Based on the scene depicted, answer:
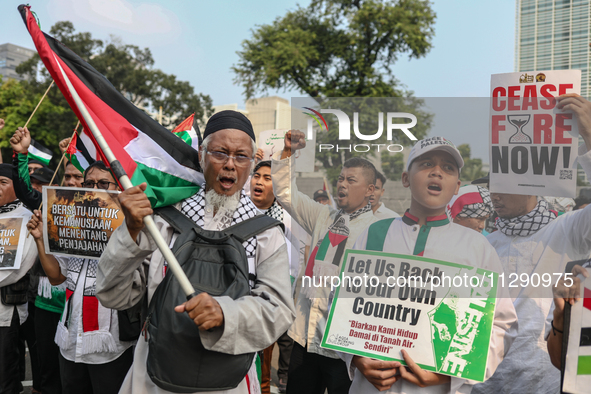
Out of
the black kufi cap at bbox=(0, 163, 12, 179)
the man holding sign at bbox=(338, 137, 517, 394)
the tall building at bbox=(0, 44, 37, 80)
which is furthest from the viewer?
the tall building at bbox=(0, 44, 37, 80)

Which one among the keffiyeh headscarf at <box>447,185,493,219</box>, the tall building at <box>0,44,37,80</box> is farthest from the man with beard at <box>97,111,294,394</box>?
the tall building at <box>0,44,37,80</box>

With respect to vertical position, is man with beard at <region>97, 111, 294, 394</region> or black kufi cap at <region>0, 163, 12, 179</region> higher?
black kufi cap at <region>0, 163, 12, 179</region>

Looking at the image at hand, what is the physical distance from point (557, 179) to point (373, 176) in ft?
2.93

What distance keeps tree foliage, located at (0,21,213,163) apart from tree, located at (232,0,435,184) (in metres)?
5.21

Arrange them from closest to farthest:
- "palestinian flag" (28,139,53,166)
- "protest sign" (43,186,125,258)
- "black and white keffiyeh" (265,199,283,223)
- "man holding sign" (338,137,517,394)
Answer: "man holding sign" (338,137,517,394), "protest sign" (43,186,125,258), "black and white keffiyeh" (265,199,283,223), "palestinian flag" (28,139,53,166)

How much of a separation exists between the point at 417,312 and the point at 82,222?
2.35 metres

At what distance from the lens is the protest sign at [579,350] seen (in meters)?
2.12

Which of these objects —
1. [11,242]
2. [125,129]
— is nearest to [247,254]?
[125,129]

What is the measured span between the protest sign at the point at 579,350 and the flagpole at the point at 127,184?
1.67m

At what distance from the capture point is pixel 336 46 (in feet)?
72.7

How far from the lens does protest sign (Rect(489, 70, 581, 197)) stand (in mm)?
2285

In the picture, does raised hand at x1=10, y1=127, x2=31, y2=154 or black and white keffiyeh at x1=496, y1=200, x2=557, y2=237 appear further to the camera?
raised hand at x1=10, y1=127, x2=31, y2=154

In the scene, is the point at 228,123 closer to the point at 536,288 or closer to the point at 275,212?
the point at 536,288

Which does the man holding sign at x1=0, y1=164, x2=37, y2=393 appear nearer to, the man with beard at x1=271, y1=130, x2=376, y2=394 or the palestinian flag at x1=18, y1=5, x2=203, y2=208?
the palestinian flag at x1=18, y1=5, x2=203, y2=208
